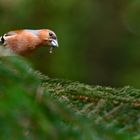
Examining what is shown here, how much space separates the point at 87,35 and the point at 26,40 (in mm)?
4969

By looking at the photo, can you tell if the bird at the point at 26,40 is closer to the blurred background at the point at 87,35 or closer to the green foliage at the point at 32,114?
the green foliage at the point at 32,114

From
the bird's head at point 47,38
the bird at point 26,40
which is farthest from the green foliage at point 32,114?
the bird's head at point 47,38

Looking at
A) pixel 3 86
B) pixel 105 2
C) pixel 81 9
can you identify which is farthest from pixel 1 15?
pixel 3 86

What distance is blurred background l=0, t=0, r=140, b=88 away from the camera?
684 cm

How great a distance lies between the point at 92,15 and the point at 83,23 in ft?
0.49

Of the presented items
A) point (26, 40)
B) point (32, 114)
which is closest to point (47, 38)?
point (26, 40)

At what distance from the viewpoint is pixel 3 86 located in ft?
2.33

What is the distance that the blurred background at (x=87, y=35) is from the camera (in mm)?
6840

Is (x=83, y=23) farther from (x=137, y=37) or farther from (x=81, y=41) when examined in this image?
(x=137, y=37)

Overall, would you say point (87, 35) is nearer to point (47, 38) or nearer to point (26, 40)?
point (47, 38)

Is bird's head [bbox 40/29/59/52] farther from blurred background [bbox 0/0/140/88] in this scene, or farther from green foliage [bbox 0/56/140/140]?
blurred background [bbox 0/0/140/88]

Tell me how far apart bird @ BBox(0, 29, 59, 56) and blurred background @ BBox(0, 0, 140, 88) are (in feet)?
11.4

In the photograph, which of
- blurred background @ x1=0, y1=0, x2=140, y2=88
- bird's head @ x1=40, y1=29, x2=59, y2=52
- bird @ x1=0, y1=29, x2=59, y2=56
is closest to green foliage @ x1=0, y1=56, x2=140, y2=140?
bird @ x1=0, y1=29, x2=59, y2=56

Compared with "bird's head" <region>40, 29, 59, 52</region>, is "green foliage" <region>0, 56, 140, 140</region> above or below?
below
